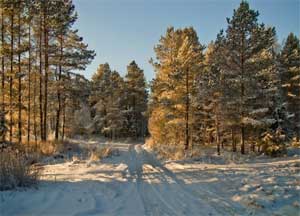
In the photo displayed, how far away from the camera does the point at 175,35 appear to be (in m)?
22.8

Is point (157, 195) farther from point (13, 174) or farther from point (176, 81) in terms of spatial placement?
point (176, 81)

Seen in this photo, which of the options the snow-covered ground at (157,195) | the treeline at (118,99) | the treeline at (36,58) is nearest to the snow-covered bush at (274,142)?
the snow-covered ground at (157,195)

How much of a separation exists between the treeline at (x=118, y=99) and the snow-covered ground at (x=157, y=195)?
34.2 metres

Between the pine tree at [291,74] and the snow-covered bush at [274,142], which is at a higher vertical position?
the pine tree at [291,74]

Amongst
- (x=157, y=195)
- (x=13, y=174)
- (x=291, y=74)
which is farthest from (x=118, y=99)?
(x=13, y=174)

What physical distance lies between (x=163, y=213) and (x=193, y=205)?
980mm

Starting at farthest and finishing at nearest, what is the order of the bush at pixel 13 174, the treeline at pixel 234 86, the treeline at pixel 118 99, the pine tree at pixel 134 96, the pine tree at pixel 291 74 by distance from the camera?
the pine tree at pixel 134 96
the treeline at pixel 118 99
the pine tree at pixel 291 74
the treeline at pixel 234 86
the bush at pixel 13 174

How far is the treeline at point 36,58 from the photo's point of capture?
1831 centimetres

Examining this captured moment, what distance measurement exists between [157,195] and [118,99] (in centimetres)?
3677

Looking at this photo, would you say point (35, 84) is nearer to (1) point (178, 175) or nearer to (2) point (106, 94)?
(1) point (178, 175)

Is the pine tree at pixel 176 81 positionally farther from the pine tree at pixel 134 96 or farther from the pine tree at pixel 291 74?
the pine tree at pixel 134 96

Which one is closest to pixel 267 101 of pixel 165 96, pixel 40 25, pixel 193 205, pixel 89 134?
pixel 165 96

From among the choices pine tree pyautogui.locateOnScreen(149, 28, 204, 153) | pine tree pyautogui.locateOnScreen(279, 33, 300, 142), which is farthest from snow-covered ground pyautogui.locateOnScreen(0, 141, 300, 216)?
pine tree pyautogui.locateOnScreen(279, 33, 300, 142)

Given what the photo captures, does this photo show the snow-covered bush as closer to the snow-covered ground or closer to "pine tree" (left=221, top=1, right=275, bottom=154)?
"pine tree" (left=221, top=1, right=275, bottom=154)
